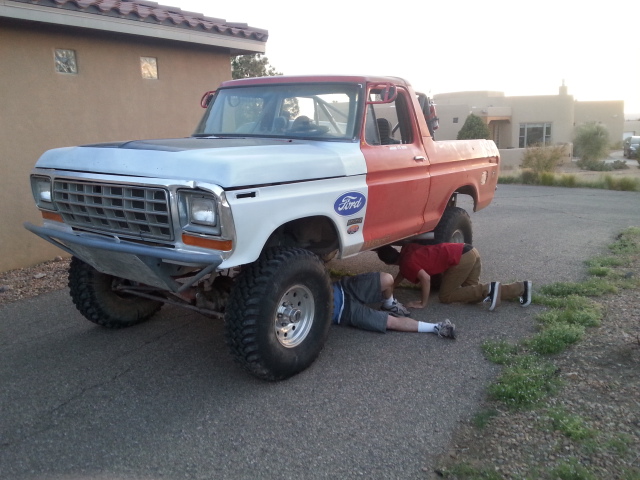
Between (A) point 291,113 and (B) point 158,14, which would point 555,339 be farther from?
(B) point 158,14

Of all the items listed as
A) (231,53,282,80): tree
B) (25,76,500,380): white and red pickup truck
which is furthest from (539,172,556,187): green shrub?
(25,76,500,380): white and red pickup truck

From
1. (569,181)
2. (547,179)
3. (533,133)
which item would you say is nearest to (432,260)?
(569,181)

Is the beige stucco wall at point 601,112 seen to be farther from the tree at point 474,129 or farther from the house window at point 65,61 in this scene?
the house window at point 65,61

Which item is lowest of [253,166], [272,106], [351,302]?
[351,302]

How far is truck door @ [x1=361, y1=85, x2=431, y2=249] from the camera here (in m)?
5.05

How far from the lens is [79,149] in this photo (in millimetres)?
4309

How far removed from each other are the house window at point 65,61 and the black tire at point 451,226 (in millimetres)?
5239

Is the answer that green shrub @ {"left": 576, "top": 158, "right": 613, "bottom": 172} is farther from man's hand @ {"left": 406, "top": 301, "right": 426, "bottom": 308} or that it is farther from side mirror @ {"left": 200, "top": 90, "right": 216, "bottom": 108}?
side mirror @ {"left": 200, "top": 90, "right": 216, "bottom": 108}

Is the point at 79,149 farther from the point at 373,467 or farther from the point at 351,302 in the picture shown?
the point at 373,467

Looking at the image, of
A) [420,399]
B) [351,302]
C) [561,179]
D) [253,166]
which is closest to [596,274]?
[351,302]

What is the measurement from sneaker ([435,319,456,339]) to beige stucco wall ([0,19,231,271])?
5401 millimetres

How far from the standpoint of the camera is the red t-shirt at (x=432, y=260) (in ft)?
19.0

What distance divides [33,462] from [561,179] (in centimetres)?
1844

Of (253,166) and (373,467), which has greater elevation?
(253,166)
